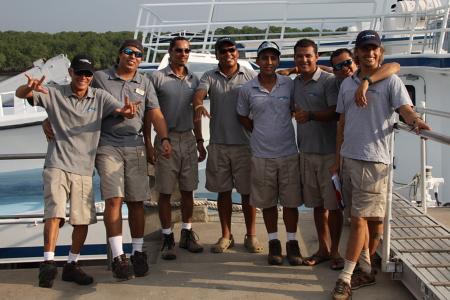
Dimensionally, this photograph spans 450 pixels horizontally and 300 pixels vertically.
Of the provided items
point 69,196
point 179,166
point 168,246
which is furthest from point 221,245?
point 69,196

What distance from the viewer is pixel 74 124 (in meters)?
4.30

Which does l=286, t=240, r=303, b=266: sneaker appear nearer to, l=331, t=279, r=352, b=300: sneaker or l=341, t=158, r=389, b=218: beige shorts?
l=331, t=279, r=352, b=300: sneaker

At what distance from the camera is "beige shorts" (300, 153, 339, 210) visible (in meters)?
4.59

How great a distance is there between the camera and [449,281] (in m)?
3.74

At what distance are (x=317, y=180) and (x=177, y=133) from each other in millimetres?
1339

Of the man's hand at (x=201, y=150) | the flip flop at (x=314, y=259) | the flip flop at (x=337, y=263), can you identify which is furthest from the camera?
the man's hand at (x=201, y=150)

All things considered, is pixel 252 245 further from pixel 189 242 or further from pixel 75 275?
pixel 75 275

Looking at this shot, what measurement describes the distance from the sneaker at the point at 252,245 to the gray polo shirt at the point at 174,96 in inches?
47.2

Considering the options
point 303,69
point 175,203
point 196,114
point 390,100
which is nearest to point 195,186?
point 196,114

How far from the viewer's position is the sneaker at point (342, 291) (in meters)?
3.89

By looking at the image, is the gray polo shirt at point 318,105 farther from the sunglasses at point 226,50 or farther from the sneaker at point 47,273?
the sneaker at point 47,273

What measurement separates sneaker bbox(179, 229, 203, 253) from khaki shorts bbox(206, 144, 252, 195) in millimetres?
495

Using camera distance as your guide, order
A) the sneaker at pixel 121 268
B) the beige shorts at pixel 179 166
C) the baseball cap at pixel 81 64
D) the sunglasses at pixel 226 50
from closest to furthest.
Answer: the baseball cap at pixel 81 64 < the sneaker at pixel 121 268 < the sunglasses at pixel 226 50 < the beige shorts at pixel 179 166

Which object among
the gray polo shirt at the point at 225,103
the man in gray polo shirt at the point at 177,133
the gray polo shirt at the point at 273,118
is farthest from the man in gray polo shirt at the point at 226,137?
the gray polo shirt at the point at 273,118
